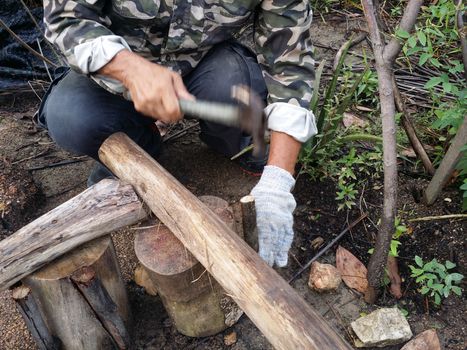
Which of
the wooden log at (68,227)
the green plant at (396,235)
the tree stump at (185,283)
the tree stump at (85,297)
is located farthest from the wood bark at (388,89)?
the tree stump at (85,297)

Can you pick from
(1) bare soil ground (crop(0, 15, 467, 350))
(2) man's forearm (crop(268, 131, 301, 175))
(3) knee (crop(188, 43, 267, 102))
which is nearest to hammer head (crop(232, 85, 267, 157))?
(2) man's forearm (crop(268, 131, 301, 175))

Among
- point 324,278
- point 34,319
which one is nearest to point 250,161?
point 324,278

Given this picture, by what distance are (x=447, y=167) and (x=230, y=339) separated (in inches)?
47.9

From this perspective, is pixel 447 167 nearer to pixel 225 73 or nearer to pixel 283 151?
pixel 283 151

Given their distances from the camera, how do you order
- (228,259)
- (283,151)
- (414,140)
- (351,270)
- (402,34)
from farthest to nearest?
(414,140) → (351,270) → (283,151) → (402,34) → (228,259)

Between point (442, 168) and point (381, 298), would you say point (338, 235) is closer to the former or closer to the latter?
point (381, 298)

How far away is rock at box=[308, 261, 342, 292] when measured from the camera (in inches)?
78.1

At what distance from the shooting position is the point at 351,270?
2.06 m

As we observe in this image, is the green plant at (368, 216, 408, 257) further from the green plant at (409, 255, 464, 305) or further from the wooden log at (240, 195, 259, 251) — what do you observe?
the wooden log at (240, 195, 259, 251)

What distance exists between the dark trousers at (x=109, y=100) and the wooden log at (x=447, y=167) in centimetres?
90

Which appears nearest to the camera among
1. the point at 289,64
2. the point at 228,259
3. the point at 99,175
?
the point at 228,259

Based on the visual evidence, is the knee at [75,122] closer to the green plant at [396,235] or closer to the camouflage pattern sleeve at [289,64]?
the camouflage pattern sleeve at [289,64]

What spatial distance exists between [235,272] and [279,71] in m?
0.99

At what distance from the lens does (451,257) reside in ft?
6.64
